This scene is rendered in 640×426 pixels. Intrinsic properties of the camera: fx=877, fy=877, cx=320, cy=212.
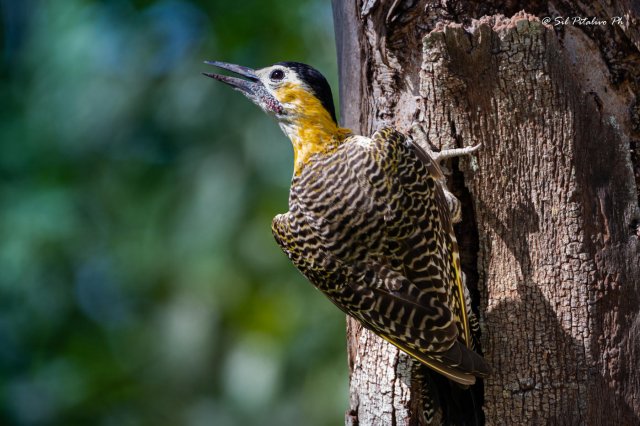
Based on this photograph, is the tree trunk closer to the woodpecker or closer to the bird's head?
the woodpecker

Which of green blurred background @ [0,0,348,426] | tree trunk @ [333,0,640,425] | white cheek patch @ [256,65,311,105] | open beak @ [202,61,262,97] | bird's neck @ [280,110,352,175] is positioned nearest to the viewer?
tree trunk @ [333,0,640,425]

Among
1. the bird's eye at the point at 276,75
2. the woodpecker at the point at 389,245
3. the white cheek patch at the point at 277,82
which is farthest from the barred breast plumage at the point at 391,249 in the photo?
the bird's eye at the point at 276,75

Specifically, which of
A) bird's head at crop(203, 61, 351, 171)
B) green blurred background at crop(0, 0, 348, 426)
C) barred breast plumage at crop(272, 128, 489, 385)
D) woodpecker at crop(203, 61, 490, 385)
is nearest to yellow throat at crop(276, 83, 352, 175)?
bird's head at crop(203, 61, 351, 171)

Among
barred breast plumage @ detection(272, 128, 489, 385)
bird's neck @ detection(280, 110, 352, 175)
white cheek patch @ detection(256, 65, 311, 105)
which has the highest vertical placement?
white cheek patch @ detection(256, 65, 311, 105)

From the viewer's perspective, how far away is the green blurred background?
22.8 feet

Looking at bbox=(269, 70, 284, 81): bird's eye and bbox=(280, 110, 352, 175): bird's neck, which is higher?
bbox=(269, 70, 284, 81): bird's eye

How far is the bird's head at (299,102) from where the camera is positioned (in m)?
4.37

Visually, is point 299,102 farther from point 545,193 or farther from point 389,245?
point 545,193

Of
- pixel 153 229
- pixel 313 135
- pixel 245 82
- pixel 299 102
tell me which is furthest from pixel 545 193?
pixel 153 229

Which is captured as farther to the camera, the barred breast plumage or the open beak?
the open beak

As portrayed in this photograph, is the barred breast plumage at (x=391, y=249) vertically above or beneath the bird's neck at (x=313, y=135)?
beneath

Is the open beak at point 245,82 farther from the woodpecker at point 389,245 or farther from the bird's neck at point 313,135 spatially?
the woodpecker at point 389,245

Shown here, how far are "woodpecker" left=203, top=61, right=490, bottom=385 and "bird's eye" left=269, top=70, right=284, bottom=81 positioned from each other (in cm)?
58

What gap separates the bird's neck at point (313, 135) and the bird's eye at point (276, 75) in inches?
9.7
